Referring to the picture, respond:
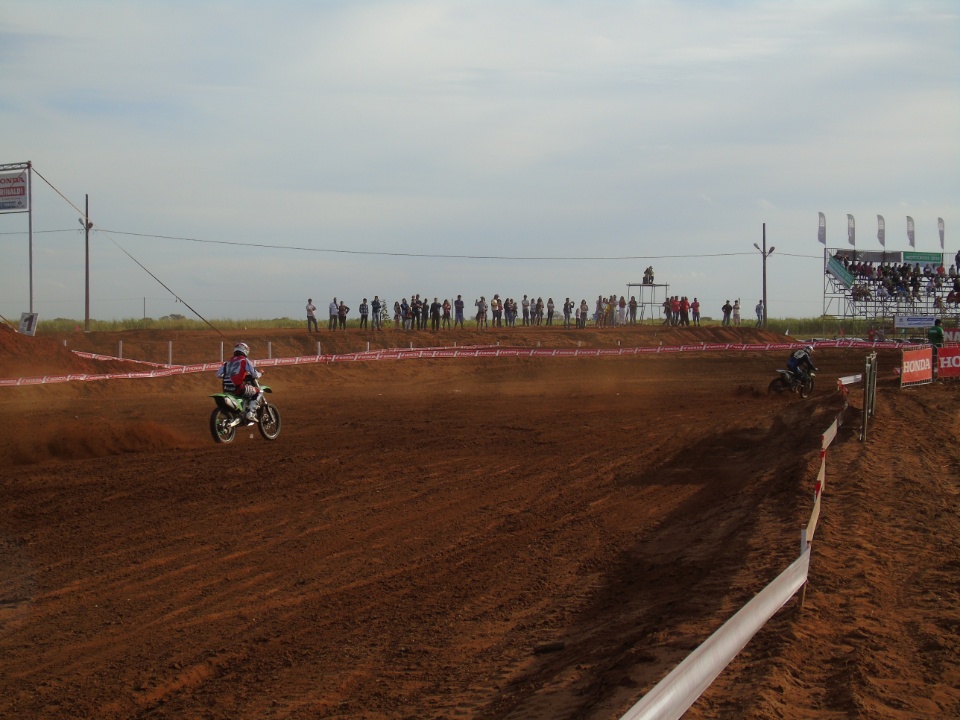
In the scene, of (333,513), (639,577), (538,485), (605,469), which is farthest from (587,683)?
(605,469)

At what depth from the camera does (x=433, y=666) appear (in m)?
6.29

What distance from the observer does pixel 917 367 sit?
2303 cm

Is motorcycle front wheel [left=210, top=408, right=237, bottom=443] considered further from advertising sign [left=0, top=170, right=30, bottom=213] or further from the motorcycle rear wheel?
advertising sign [left=0, top=170, right=30, bottom=213]

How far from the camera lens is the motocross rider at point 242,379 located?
54.2 ft

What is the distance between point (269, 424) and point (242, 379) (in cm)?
133

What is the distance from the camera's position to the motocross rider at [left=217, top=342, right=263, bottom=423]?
650 inches

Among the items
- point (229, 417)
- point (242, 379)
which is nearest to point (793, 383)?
point (242, 379)

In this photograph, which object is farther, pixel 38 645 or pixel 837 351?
pixel 837 351

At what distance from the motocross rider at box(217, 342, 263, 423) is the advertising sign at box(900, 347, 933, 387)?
1540 centimetres

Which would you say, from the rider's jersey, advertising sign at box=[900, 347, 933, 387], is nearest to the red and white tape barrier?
the rider's jersey

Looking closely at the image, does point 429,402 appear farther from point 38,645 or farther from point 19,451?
point 38,645

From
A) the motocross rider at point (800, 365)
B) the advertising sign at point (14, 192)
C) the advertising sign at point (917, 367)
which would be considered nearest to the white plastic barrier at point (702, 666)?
the advertising sign at point (917, 367)

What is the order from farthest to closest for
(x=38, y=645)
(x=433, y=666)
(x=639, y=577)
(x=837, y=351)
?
(x=837, y=351), (x=639, y=577), (x=38, y=645), (x=433, y=666)

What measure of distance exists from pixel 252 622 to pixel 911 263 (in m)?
56.6
